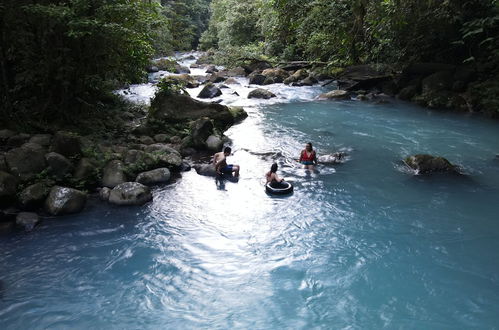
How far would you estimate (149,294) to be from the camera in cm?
550

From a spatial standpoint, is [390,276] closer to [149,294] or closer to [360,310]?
[360,310]

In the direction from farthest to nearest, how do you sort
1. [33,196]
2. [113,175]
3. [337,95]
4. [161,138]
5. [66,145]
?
1. [337,95]
2. [161,138]
3. [66,145]
4. [113,175]
5. [33,196]

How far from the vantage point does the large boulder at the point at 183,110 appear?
12539mm

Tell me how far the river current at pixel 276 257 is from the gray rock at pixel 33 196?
519mm

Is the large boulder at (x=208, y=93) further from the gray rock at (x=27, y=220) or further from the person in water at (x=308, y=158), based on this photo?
the gray rock at (x=27, y=220)

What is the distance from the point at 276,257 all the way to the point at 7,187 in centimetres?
517

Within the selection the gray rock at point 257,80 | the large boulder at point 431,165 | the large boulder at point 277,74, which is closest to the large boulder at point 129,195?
the large boulder at point 431,165

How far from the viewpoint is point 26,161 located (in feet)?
25.6

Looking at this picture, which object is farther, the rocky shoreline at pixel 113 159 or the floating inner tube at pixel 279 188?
the floating inner tube at pixel 279 188

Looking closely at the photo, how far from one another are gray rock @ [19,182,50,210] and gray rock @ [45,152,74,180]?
50 centimetres

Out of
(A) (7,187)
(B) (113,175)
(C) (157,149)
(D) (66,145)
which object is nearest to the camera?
(A) (7,187)

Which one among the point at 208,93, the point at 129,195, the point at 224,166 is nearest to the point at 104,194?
the point at 129,195

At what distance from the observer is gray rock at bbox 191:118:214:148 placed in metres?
11.2

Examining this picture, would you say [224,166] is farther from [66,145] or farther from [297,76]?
[297,76]
